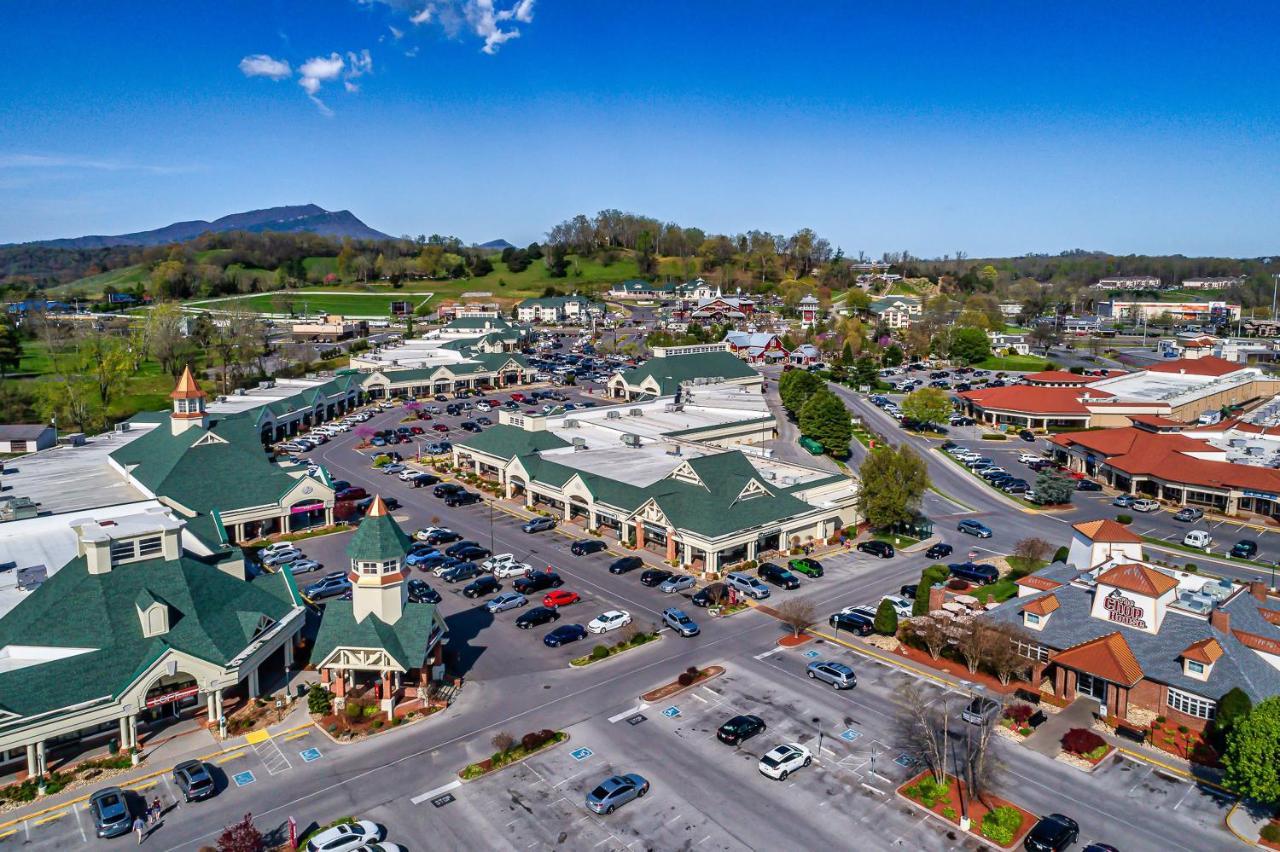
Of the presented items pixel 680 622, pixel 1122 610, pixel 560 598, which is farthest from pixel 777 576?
pixel 1122 610

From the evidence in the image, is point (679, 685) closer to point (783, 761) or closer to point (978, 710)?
point (783, 761)

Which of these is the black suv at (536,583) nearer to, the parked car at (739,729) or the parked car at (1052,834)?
the parked car at (739,729)

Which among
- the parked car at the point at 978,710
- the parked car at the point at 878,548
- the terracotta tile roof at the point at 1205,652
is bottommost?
the parked car at the point at 978,710

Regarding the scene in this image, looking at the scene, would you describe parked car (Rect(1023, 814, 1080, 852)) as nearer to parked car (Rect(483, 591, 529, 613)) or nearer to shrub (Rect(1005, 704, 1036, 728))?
shrub (Rect(1005, 704, 1036, 728))

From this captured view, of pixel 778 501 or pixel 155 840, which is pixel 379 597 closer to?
pixel 155 840

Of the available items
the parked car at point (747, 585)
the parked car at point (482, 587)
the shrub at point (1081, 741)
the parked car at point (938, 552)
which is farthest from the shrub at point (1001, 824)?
the parked car at point (482, 587)

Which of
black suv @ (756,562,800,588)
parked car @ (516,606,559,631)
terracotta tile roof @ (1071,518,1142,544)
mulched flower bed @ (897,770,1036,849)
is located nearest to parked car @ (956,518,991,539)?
terracotta tile roof @ (1071,518,1142,544)
